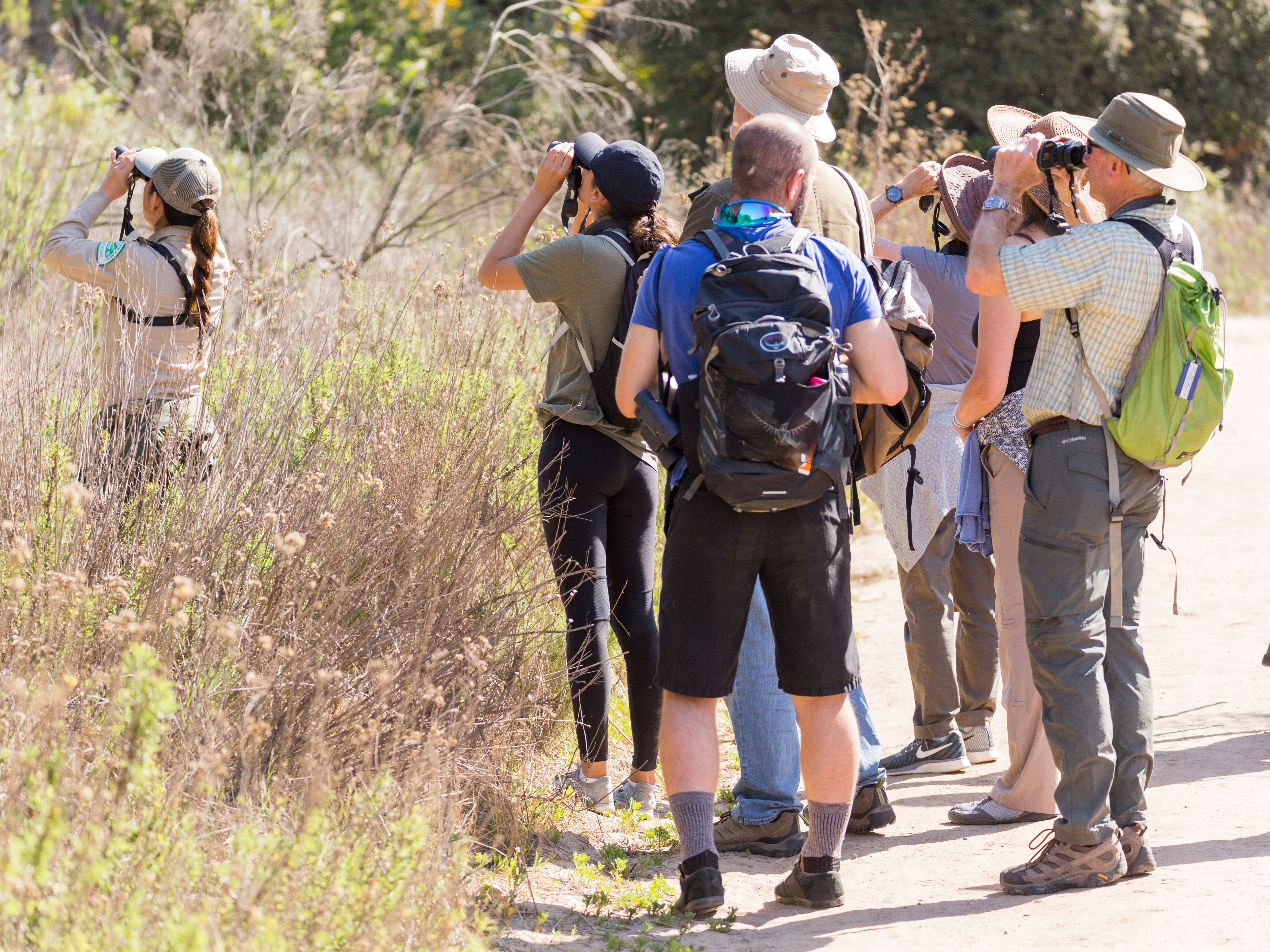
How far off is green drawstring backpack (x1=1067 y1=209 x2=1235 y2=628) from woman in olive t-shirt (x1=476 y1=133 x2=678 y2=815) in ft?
4.32

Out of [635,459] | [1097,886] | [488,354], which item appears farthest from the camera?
[488,354]

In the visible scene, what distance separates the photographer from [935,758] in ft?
16.1

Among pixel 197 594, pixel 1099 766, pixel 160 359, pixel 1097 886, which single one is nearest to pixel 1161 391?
pixel 1099 766

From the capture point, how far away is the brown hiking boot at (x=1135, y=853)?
3.73 meters

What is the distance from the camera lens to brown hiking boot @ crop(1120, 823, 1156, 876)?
147 inches

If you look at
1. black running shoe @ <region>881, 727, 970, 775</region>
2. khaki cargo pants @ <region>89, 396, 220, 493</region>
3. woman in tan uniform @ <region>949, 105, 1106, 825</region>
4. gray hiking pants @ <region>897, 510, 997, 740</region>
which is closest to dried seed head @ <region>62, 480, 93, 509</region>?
khaki cargo pants @ <region>89, 396, 220, 493</region>

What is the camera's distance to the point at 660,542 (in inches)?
234

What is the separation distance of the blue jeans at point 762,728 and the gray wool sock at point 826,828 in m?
0.55

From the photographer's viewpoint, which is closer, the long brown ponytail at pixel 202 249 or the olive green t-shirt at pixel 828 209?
the olive green t-shirt at pixel 828 209

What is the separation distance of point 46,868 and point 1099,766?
2588mm

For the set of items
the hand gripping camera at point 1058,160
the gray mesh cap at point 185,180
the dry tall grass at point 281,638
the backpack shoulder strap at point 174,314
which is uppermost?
the hand gripping camera at point 1058,160

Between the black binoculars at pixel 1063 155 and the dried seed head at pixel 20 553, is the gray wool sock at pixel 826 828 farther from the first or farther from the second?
the dried seed head at pixel 20 553

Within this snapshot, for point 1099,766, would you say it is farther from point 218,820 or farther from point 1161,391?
point 218,820

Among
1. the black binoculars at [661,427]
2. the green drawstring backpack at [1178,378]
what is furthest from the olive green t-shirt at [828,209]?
the green drawstring backpack at [1178,378]
